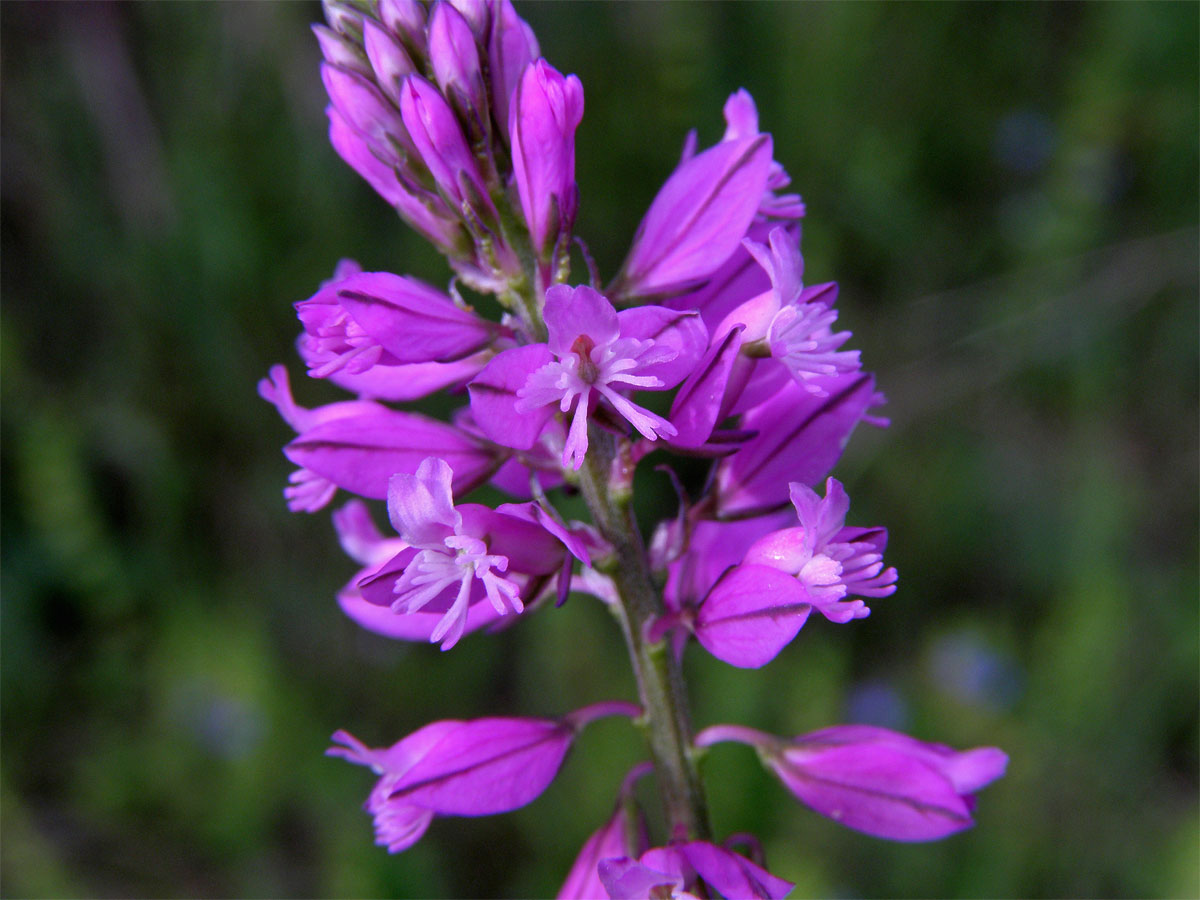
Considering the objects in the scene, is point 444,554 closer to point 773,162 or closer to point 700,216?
point 700,216

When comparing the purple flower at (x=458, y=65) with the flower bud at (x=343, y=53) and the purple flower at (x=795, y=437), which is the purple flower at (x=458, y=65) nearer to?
the flower bud at (x=343, y=53)

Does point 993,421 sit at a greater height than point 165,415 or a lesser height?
lesser

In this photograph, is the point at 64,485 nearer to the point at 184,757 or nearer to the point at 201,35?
the point at 184,757

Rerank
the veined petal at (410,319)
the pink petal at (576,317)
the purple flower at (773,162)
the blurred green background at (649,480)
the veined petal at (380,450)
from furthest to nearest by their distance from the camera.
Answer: the blurred green background at (649,480), the purple flower at (773,162), the veined petal at (380,450), the veined petal at (410,319), the pink petal at (576,317)

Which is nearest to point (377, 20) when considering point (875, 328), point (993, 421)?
point (875, 328)

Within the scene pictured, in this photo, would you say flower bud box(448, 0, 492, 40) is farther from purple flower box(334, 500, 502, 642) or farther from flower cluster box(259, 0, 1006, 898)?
purple flower box(334, 500, 502, 642)

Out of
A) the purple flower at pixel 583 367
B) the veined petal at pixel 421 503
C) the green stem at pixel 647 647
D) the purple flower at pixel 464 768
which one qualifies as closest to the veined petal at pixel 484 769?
the purple flower at pixel 464 768

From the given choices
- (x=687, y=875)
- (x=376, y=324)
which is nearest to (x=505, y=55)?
(x=376, y=324)
